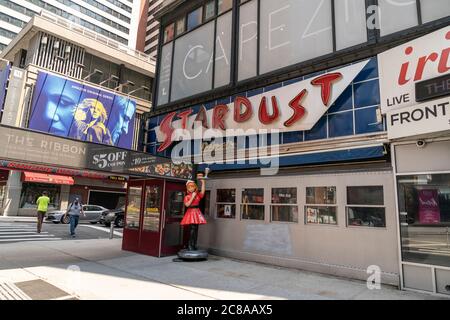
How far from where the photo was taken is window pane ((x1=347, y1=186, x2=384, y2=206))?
7.44 m

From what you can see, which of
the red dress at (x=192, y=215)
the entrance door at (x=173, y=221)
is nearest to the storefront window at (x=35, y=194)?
the entrance door at (x=173, y=221)

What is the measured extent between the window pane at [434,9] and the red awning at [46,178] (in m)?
26.8

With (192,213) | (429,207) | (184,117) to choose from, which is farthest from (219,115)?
(429,207)

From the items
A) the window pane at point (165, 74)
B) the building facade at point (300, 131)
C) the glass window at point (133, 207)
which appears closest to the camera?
the building facade at point (300, 131)

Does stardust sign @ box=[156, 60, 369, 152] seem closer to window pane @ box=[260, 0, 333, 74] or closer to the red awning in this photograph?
window pane @ box=[260, 0, 333, 74]

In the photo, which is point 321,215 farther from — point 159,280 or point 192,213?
point 159,280

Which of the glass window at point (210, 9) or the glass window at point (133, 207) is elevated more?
the glass window at point (210, 9)

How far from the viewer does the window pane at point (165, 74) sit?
14820 mm

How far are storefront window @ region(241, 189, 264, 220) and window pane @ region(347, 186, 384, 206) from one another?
2719mm

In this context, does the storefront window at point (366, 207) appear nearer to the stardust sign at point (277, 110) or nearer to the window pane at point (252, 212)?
the stardust sign at point (277, 110)
